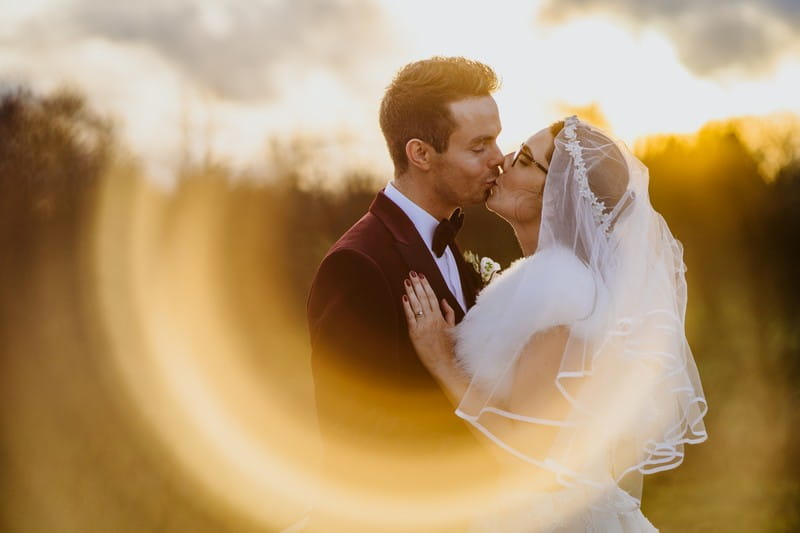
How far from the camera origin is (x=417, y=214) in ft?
13.5

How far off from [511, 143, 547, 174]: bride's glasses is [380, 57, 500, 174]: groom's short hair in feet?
1.02

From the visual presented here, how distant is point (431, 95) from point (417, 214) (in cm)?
54

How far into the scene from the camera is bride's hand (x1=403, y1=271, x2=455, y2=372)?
3.61 m

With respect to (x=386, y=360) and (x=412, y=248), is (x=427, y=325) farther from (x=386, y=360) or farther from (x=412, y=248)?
(x=412, y=248)

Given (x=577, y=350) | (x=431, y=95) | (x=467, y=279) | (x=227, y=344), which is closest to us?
(x=577, y=350)

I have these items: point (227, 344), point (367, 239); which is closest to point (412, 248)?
point (367, 239)

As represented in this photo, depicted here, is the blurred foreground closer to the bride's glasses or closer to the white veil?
the bride's glasses

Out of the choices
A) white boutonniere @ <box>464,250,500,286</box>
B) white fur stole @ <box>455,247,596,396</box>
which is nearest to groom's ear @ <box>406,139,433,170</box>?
white boutonniere @ <box>464,250,500,286</box>

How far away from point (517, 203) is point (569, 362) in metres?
0.88

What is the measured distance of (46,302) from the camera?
33.0ft

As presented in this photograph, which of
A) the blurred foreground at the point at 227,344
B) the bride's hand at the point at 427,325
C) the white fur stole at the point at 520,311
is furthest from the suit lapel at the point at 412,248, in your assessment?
the blurred foreground at the point at 227,344

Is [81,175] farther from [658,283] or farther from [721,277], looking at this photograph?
[658,283]

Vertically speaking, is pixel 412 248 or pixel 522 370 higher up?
pixel 412 248

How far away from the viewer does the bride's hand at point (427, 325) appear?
3.61 m
